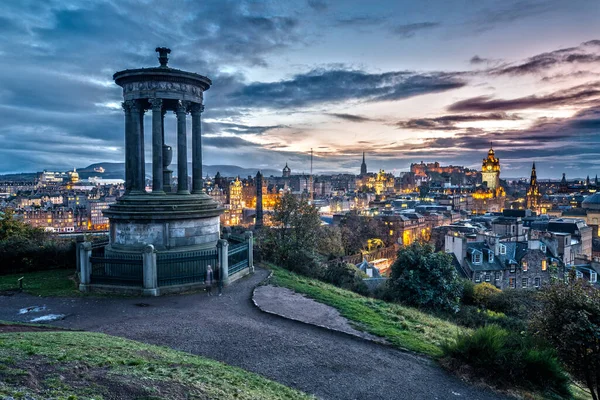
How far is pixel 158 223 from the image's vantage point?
1684 cm

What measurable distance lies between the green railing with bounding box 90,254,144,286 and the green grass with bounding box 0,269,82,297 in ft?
3.10

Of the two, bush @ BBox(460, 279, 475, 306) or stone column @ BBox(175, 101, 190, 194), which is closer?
stone column @ BBox(175, 101, 190, 194)

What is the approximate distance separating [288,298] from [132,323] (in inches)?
219

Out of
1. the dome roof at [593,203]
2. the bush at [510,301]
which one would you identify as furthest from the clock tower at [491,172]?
the bush at [510,301]

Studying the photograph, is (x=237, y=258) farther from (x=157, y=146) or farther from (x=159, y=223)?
(x=157, y=146)

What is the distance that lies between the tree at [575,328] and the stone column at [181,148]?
50.4 feet

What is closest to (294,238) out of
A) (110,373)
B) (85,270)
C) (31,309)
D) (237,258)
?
(237,258)

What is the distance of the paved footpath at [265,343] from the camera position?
332 inches

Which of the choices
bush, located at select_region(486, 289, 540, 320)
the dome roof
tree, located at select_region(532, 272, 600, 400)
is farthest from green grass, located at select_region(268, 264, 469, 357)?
the dome roof

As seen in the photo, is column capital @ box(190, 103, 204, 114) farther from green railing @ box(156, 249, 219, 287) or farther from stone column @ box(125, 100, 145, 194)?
Answer: green railing @ box(156, 249, 219, 287)

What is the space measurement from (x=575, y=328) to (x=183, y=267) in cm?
1283

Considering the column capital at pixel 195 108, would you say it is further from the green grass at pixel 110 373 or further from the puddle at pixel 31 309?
the green grass at pixel 110 373

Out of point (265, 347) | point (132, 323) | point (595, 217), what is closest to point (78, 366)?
point (265, 347)

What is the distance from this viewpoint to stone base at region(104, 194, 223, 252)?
16.8 metres
